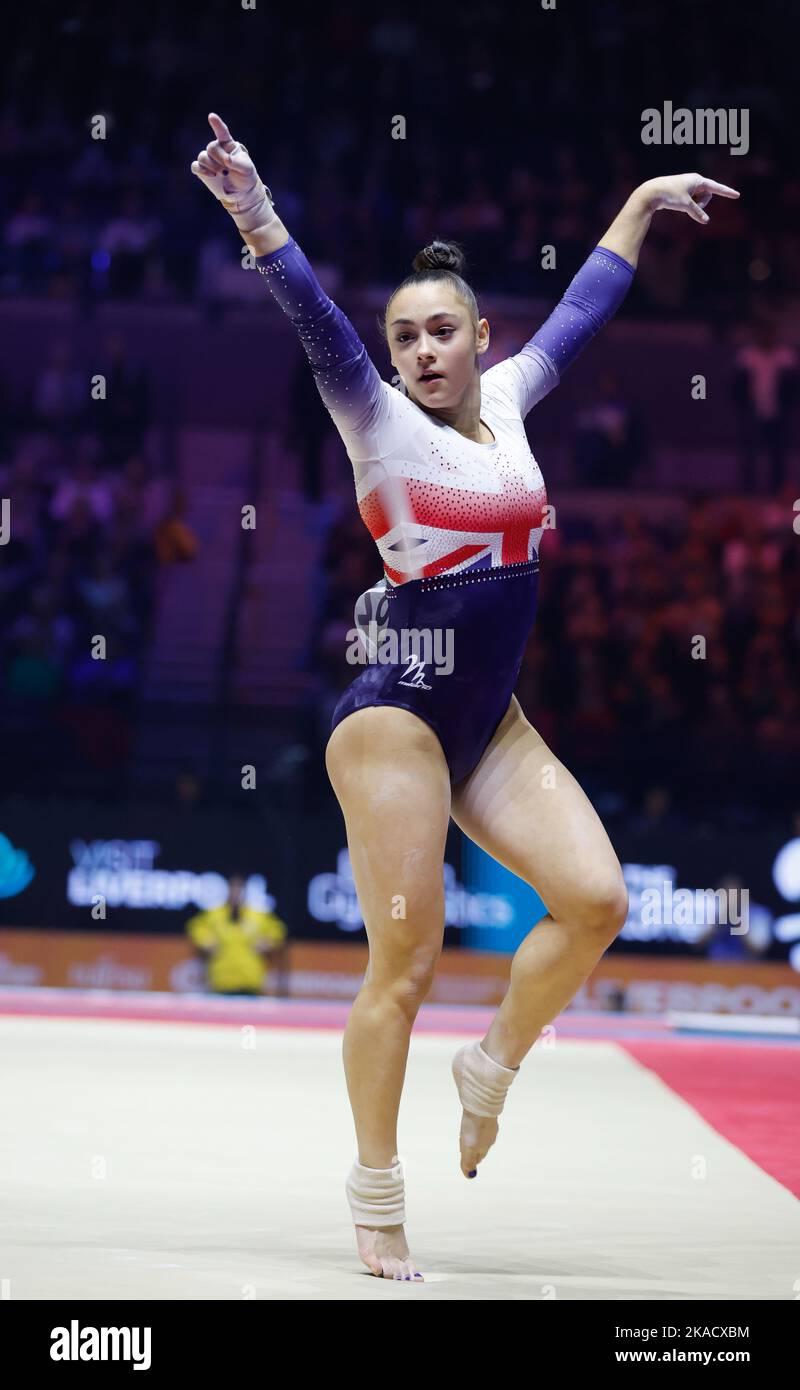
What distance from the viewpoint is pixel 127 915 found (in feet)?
31.0

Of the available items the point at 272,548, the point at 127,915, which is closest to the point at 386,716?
the point at 127,915

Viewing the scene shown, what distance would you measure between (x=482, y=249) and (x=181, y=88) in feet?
10.2

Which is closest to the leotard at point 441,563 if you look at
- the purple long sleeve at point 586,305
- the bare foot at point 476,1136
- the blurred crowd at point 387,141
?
the purple long sleeve at point 586,305

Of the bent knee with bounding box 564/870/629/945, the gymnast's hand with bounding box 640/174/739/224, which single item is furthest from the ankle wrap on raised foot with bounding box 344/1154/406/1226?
the gymnast's hand with bounding box 640/174/739/224

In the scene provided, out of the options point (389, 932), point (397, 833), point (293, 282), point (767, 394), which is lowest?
point (389, 932)

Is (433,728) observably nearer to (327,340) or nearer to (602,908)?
(602,908)

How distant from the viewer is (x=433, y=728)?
127 inches

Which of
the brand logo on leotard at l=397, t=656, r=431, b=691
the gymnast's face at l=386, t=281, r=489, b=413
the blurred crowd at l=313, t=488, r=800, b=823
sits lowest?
the brand logo on leotard at l=397, t=656, r=431, b=691

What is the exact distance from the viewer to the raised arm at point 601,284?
3.72 metres

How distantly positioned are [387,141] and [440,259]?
11912 millimetres

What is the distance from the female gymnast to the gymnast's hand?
0.59 metres

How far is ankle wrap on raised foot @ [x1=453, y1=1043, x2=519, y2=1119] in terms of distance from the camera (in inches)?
128

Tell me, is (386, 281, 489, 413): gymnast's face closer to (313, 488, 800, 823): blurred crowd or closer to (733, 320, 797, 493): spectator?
(313, 488, 800, 823): blurred crowd
